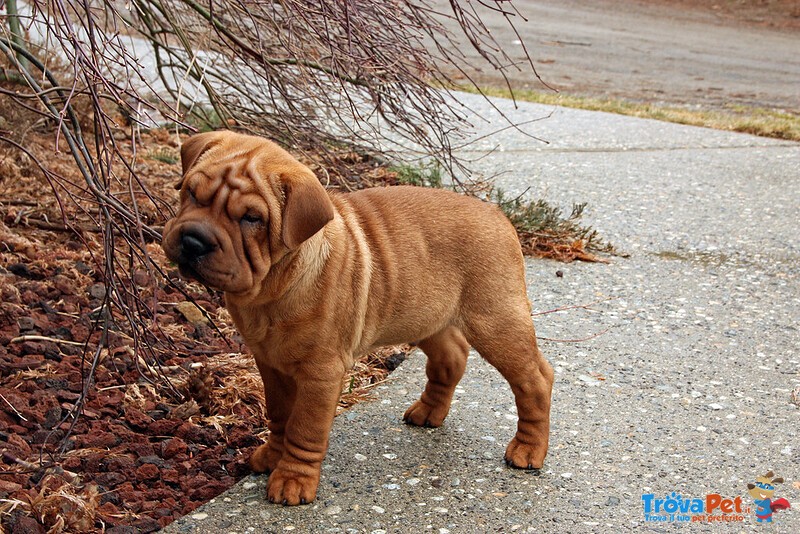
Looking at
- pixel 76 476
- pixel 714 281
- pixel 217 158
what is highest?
pixel 217 158

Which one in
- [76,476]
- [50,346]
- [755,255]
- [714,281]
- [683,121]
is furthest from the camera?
[683,121]

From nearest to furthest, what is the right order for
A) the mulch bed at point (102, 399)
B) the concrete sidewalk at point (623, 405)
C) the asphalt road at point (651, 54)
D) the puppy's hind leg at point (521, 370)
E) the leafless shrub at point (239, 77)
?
the mulch bed at point (102, 399) → the concrete sidewalk at point (623, 405) → the leafless shrub at point (239, 77) → the puppy's hind leg at point (521, 370) → the asphalt road at point (651, 54)

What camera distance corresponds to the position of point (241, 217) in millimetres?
3021

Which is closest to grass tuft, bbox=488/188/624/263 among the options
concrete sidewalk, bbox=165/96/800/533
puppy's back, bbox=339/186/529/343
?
concrete sidewalk, bbox=165/96/800/533

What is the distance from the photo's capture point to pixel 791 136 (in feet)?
30.1

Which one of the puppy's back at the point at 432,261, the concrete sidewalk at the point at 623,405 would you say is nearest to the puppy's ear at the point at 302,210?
the puppy's back at the point at 432,261

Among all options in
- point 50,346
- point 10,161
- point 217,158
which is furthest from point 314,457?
point 10,161

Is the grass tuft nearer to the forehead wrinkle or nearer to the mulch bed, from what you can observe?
the mulch bed

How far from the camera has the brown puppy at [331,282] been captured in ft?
9.91

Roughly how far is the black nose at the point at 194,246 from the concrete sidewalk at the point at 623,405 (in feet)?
2.96

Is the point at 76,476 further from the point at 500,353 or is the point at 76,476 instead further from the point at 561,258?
the point at 561,258

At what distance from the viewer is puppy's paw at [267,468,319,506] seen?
130 inches

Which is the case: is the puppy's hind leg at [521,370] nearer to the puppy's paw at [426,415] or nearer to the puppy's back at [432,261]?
the puppy's back at [432,261]

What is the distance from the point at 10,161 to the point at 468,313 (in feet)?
11.6
